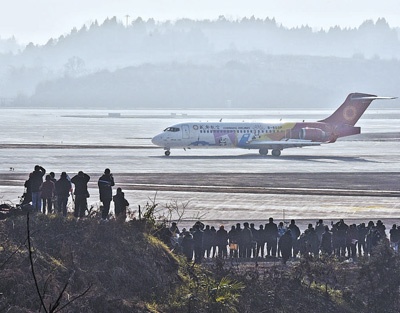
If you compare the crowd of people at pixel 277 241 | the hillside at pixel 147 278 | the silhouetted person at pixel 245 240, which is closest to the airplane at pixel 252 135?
the crowd of people at pixel 277 241

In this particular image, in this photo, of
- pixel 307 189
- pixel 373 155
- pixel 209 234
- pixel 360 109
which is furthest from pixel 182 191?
pixel 360 109

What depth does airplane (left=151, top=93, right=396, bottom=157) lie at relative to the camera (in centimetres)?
7700

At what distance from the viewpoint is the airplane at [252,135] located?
253 feet

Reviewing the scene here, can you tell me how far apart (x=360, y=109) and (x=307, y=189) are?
37.1m

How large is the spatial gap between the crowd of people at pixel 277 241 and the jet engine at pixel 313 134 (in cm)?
5054

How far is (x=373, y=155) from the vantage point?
7875 cm

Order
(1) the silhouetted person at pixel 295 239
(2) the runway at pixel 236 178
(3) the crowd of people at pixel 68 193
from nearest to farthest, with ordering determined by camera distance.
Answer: (3) the crowd of people at pixel 68 193, (1) the silhouetted person at pixel 295 239, (2) the runway at pixel 236 178

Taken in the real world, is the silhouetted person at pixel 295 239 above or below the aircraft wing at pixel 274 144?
below

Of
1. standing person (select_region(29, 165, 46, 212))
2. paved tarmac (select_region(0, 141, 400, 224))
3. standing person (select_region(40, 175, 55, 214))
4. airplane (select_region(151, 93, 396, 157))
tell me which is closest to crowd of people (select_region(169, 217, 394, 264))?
paved tarmac (select_region(0, 141, 400, 224))

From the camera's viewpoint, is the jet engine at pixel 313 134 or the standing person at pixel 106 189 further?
the jet engine at pixel 313 134

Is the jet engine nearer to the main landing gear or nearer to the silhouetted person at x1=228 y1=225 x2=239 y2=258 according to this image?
the main landing gear

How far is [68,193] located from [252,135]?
4971 cm

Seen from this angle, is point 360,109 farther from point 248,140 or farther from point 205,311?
point 205,311

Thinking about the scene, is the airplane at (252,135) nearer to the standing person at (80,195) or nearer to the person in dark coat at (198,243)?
the standing person at (80,195)
